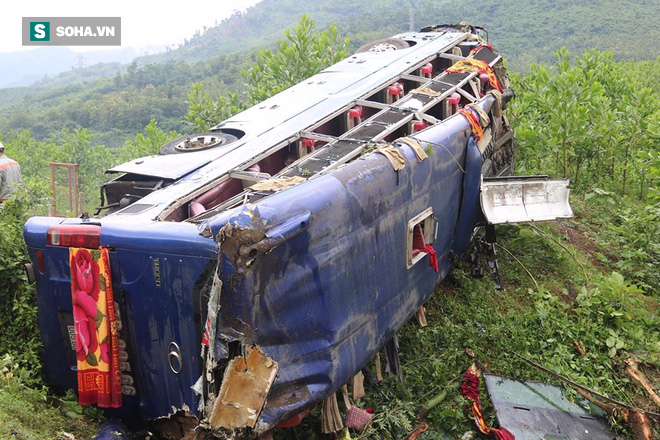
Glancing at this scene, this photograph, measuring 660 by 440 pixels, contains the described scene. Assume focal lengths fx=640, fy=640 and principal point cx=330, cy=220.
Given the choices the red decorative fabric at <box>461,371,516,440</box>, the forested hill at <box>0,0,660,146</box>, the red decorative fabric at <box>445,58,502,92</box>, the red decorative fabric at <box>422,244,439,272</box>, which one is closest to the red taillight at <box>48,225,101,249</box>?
the red decorative fabric at <box>422,244,439,272</box>

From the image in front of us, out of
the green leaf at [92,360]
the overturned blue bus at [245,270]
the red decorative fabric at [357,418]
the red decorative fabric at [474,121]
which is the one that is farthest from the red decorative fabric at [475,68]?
the green leaf at [92,360]

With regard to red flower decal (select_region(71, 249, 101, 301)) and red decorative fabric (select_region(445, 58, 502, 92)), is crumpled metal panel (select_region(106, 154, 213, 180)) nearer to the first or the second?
red flower decal (select_region(71, 249, 101, 301))

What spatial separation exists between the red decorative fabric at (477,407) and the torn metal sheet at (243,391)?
2.44 m

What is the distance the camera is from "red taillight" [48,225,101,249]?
4566 millimetres

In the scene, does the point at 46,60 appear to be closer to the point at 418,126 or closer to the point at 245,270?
the point at 418,126

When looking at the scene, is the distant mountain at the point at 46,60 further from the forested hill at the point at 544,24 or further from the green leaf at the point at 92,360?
the green leaf at the point at 92,360

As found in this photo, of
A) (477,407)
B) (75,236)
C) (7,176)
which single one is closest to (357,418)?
(477,407)

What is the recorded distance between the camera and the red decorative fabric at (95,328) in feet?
14.8

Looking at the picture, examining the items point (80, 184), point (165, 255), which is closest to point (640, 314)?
point (165, 255)

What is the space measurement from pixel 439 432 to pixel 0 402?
11.5 ft

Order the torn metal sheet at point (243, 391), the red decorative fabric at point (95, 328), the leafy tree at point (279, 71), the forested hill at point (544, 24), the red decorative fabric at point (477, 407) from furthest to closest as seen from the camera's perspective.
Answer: the forested hill at point (544, 24) → the leafy tree at point (279, 71) → the red decorative fabric at point (477, 407) → the red decorative fabric at point (95, 328) → the torn metal sheet at point (243, 391)

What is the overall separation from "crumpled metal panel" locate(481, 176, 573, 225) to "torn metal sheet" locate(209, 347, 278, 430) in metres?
3.82

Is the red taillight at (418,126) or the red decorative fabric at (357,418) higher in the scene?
the red taillight at (418,126)

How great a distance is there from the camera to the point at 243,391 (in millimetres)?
4074
